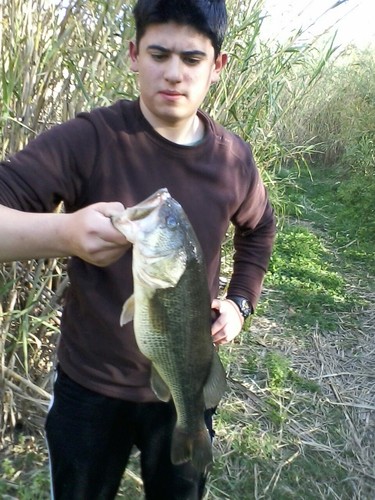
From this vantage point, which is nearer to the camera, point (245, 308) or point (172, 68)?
point (172, 68)

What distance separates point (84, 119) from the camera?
58.6 inches

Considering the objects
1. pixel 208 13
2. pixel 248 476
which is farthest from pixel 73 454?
pixel 248 476

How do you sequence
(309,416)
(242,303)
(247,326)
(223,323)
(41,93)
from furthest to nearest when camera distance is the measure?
(247,326)
(309,416)
(41,93)
(242,303)
(223,323)

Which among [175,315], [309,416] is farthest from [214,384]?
[309,416]

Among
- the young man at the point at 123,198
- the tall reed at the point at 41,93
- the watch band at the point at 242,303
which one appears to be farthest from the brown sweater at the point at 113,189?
the tall reed at the point at 41,93

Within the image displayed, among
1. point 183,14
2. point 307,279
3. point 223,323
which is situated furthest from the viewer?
point 307,279

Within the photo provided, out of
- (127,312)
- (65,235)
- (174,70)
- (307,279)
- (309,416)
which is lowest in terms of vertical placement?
(307,279)

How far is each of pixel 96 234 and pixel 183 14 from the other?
2.12 ft

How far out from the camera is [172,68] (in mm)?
1453

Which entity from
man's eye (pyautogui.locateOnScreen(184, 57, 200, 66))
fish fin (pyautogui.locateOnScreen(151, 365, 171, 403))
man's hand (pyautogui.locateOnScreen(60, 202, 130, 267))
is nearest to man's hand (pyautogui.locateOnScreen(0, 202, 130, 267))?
man's hand (pyautogui.locateOnScreen(60, 202, 130, 267))

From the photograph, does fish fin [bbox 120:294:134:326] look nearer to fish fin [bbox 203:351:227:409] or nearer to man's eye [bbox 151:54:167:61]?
fish fin [bbox 203:351:227:409]

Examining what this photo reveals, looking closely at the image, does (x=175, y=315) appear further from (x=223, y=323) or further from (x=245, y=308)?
(x=245, y=308)

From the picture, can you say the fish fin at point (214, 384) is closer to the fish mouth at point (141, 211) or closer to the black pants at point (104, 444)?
the black pants at point (104, 444)

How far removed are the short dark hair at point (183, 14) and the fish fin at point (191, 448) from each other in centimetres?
105
